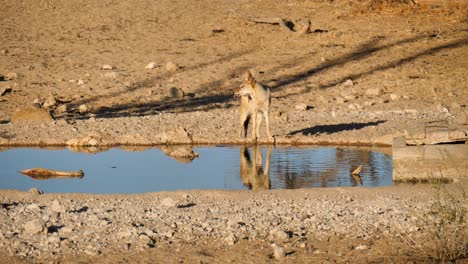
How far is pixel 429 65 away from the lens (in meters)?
25.1

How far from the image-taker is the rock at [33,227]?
10227mm

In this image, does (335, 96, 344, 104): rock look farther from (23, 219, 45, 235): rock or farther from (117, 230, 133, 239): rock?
(23, 219, 45, 235): rock

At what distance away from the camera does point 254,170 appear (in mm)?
15305

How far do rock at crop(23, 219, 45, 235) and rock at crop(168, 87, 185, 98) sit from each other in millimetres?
13223

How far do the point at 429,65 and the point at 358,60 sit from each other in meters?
1.81

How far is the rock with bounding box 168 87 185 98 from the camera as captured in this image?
23.5 m

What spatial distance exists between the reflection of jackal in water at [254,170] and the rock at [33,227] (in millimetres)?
4038

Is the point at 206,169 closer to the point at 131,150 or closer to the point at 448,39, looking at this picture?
the point at 131,150

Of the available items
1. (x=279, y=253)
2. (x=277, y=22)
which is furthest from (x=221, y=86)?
(x=279, y=253)

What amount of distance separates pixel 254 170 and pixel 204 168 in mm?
754

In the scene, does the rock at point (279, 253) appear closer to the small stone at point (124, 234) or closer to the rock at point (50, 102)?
the small stone at point (124, 234)

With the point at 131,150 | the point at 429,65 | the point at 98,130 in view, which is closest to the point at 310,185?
the point at 131,150

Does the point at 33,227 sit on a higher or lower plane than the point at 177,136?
lower

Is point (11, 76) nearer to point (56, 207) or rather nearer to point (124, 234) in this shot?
point (56, 207)
